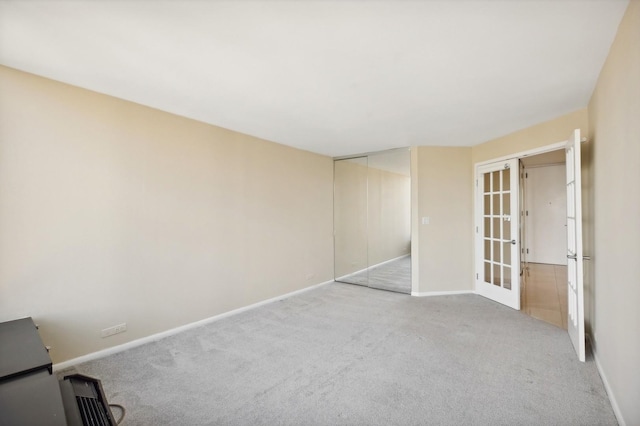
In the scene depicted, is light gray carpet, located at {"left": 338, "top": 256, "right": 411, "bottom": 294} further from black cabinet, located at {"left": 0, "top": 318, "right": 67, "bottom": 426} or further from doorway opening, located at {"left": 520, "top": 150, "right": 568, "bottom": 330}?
black cabinet, located at {"left": 0, "top": 318, "right": 67, "bottom": 426}

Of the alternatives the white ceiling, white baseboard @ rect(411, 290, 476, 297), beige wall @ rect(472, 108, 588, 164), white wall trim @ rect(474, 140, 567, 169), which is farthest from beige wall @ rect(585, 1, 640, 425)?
white baseboard @ rect(411, 290, 476, 297)

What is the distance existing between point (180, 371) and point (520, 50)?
3.59 metres

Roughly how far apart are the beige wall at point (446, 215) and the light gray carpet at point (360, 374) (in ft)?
3.45

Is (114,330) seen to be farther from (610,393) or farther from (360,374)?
(610,393)

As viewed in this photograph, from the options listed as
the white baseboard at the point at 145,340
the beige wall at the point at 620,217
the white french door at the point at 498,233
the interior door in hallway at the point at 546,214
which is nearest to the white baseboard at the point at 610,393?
the beige wall at the point at 620,217

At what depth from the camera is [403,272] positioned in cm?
596

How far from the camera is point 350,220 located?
582 centimetres

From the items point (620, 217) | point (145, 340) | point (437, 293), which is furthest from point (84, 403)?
point (437, 293)

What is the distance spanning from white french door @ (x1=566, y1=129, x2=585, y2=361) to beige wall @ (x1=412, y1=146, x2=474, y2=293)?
69.0 inches

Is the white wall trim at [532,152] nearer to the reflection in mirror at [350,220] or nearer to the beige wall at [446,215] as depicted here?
the beige wall at [446,215]

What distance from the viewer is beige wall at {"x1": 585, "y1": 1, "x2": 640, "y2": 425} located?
1.52 meters

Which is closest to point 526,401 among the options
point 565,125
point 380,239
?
point 565,125

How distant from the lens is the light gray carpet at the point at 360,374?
1.90 metres

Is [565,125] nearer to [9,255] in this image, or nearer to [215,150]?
[215,150]
